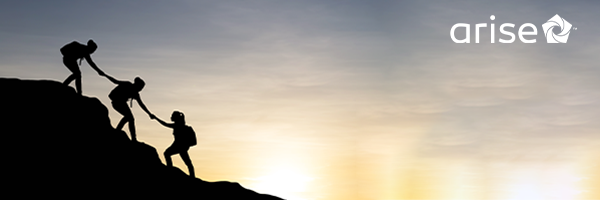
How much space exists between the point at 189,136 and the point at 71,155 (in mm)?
3519

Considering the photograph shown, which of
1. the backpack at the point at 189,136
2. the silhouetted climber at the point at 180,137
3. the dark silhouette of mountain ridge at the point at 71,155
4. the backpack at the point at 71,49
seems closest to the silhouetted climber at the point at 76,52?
the backpack at the point at 71,49

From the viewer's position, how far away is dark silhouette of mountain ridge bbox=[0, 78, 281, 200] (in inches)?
661

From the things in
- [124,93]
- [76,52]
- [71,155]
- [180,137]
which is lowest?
[71,155]

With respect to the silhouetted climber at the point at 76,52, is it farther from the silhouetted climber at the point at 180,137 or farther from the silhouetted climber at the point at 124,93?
the silhouetted climber at the point at 180,137

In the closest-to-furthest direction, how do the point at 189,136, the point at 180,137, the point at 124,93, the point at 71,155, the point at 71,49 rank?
the point at 71,155
the point at 124,93
the point at 71,49
the point at 180,137
the point at 189,136

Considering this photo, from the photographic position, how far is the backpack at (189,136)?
1911 cm

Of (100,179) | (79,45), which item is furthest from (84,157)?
(79,45)

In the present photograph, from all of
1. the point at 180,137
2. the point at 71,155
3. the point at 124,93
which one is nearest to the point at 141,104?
the point at 124,93

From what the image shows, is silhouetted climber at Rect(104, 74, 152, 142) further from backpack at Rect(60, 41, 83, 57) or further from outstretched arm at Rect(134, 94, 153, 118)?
backpack at Rect(60, 41, 83, 57)

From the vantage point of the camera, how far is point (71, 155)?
58.5 ft

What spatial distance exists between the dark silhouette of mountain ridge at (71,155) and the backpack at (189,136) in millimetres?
1589

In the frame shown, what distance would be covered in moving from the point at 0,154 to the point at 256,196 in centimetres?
878

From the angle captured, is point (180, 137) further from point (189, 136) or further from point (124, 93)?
point (124, 93)

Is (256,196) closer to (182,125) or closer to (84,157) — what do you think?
(182,125)
